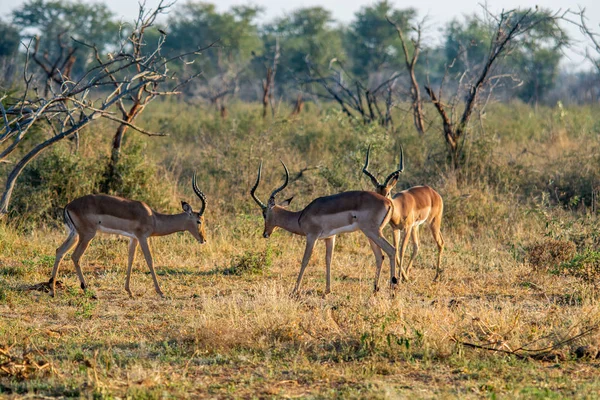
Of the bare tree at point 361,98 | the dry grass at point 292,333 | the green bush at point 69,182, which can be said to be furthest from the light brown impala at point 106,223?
the bare tree at point 361,98

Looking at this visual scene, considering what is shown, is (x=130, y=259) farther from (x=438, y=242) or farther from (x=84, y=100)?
(x=438, y=242)

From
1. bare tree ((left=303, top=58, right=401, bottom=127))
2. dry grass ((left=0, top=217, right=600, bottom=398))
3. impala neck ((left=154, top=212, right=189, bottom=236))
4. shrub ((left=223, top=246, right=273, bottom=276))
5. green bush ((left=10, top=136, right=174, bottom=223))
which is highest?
bare tree ((left=303, top=58, right=401, bottom=127))

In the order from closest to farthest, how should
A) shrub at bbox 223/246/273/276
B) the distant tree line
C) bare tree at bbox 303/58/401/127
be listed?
shrub at bbox 223/246/273/276, bare tree at bbox 303/58/401/127, the distant tree line

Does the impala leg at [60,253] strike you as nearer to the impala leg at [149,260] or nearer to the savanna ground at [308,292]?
the savanna ground at [308,292]

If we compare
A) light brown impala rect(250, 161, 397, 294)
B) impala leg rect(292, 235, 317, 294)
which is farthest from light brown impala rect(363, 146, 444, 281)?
impala leg rect(292, 235, 317, 294)

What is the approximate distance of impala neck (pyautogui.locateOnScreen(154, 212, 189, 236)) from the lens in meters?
7.87

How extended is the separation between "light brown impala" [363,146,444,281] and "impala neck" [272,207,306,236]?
0.95 m

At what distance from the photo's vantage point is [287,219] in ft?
26.5

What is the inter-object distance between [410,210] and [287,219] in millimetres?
1284

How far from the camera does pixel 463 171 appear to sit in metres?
12.5

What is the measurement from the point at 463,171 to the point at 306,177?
98.9 inches

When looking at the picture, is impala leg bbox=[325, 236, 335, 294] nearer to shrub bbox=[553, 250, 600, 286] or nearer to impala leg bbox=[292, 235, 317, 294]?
impala leg bbox=[292, 235, 317, 294]

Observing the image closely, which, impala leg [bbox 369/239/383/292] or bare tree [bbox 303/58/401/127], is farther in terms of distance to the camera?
bare tree [bbox 303/58/401/127]

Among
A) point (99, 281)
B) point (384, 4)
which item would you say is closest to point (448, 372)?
point (99, 281)
